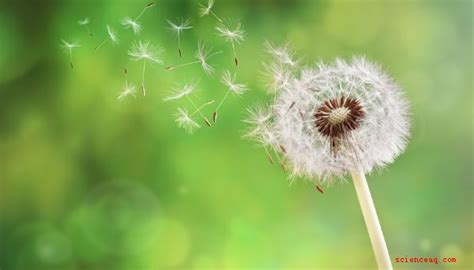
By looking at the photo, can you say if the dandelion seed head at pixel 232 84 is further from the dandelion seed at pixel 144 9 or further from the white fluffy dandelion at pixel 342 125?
the dandelion seed at pixel 144 9

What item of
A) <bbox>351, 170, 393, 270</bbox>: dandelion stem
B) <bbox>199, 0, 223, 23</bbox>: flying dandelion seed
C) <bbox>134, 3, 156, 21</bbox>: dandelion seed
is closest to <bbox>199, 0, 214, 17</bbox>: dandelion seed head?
<bbox>199, 0, 223, 23</bbox>: flying dandelion seed

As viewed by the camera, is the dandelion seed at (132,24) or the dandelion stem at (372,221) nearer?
the dandelion stem at (372,221)

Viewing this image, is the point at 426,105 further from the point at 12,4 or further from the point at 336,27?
the point at 12,4

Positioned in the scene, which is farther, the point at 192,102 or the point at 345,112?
the point at 192,102

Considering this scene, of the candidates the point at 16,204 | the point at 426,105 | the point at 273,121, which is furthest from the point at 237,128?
the point at 16,204

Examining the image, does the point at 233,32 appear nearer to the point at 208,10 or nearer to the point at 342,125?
the point at 208,10

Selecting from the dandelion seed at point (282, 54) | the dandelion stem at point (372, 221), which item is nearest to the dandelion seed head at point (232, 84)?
the dandelion seed at point (282, 54)

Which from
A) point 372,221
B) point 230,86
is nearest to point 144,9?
point 230,86
